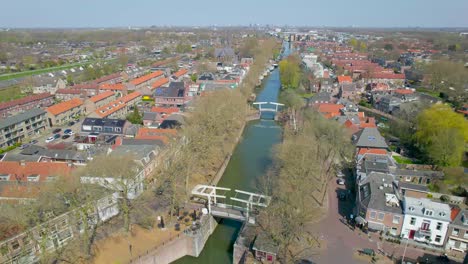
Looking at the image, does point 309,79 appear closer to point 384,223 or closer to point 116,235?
point 384,223

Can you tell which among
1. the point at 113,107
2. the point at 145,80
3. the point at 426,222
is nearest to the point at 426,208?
the point at 426,222

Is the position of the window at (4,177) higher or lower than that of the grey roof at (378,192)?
lower

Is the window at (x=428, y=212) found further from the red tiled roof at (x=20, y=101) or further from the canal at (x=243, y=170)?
the red tiled roof at (x=20, y=101)

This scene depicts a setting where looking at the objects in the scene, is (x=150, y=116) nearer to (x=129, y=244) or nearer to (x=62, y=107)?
(x=62, y=107)

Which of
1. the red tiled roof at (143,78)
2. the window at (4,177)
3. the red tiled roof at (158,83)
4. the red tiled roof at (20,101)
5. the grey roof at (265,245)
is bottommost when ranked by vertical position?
the grey roof at (265,245)

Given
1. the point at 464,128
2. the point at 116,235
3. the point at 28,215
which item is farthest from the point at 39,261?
the point at 464,128

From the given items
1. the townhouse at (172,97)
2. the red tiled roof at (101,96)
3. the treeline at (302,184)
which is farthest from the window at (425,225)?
the red tiled roof at (101,96)
